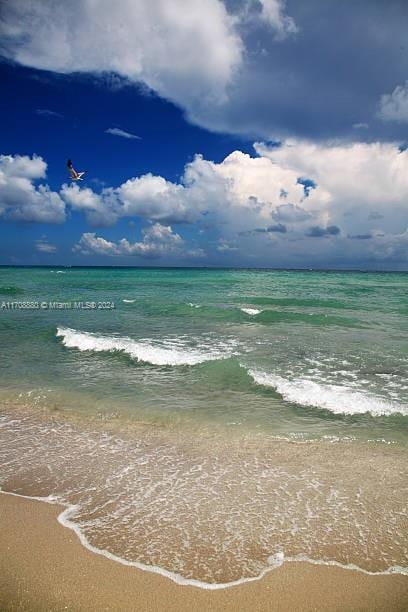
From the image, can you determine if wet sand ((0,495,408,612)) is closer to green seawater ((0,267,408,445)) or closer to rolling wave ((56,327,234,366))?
green seawater ((0,267,408,445))

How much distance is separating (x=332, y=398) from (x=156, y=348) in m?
7.15

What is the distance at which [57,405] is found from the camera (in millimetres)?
8648

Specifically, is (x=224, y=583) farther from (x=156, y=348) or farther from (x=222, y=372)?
(x=156, y=348)

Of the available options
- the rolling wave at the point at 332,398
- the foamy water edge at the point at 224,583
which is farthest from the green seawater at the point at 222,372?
the foamy water edge at the point at 224,583

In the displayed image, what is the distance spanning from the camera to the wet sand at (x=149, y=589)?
336 centimetres

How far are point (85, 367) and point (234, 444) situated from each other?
6.89 metres

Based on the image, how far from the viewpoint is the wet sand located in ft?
11.0

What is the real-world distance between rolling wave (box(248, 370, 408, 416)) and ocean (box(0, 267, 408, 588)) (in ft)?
0.17

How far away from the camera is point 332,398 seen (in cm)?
910

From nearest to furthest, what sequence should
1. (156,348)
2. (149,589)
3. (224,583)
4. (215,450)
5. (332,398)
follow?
(149,589) → (224,583) → (215,450) → (332,398) → (156,348)

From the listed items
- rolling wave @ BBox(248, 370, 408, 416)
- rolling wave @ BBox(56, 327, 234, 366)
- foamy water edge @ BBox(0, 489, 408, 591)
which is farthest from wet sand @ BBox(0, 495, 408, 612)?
rolling wave @ BBox(56, 327, 234, 366)

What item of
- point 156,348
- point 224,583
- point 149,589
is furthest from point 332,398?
point 156,348

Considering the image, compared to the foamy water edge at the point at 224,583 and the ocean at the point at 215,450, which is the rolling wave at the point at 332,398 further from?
the foamy water edge at the point at 224,583

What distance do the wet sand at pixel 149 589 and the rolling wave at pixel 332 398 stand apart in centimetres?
498
